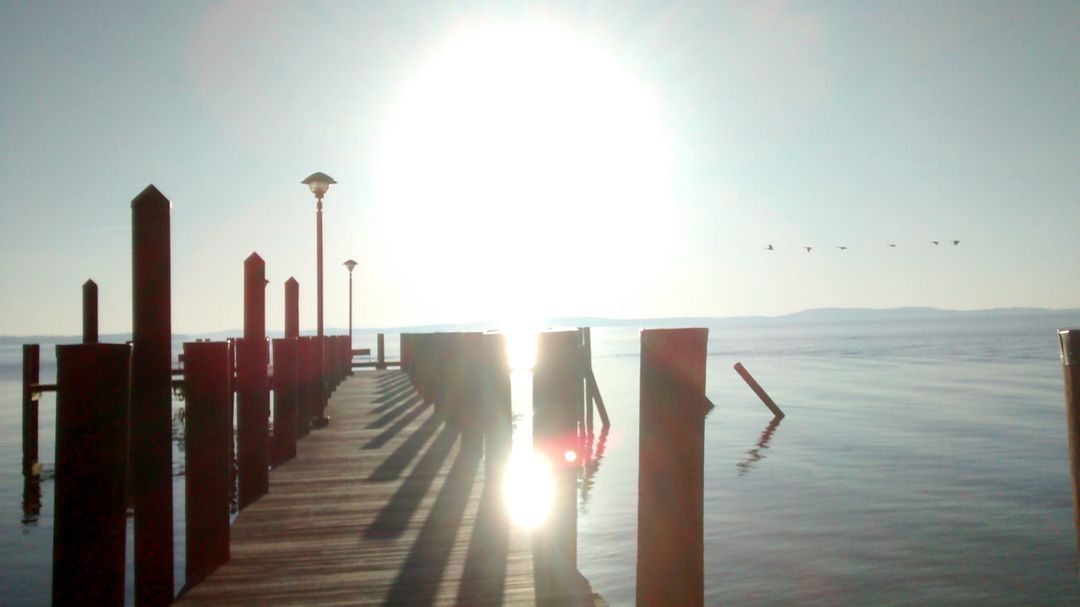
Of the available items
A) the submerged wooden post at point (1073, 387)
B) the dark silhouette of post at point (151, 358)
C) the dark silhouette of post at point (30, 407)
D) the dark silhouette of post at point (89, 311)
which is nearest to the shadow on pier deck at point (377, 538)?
the dark silhouette of post at point (151, 358)

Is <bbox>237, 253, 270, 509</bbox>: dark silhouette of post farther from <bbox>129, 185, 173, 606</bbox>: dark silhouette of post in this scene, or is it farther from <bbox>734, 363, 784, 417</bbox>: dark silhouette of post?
<bbox>734, 363, 784, 417</bbox>: dark silhouette of post

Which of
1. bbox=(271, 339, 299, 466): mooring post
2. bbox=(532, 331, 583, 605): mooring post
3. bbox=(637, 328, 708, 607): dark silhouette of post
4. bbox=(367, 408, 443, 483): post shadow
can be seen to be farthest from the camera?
bbox=(367, 408, 443, 483): post shadow

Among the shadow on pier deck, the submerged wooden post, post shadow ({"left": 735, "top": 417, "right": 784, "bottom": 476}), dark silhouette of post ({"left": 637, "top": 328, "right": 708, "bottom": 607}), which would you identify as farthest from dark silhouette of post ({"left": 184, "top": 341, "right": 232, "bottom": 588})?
post shadow ({"left": 735, "top": 417, "right": 784, "bottom": 476})

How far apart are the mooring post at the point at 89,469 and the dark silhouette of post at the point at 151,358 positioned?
13.6 inches

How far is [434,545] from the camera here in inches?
205

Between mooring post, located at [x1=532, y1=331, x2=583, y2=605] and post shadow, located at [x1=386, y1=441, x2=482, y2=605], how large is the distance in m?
0.60

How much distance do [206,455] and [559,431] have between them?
2024mm

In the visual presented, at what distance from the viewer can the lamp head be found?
19.8 metres

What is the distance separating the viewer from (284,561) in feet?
16.0

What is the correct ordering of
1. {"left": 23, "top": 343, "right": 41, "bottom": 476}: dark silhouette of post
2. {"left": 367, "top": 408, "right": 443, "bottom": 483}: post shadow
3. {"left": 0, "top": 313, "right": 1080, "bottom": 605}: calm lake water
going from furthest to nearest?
1. {"left": 23, "top": 343, "right": 41, "bottom": 476}: dark silhouette of post
2. {"left": 0, "top": 313, "right": 1080, "bottom": 605}: calm lake water
3. {"left": 367, "top": 408, "right": 443, "bottom": 483}: post shadow

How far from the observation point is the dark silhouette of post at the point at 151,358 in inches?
152

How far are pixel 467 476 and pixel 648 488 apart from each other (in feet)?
13.3

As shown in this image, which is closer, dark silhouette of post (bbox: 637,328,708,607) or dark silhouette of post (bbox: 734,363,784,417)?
dark silhouette of post (bbox: 637,328,708,607)

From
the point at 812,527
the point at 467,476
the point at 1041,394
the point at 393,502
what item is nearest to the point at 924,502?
the point at 812,527
